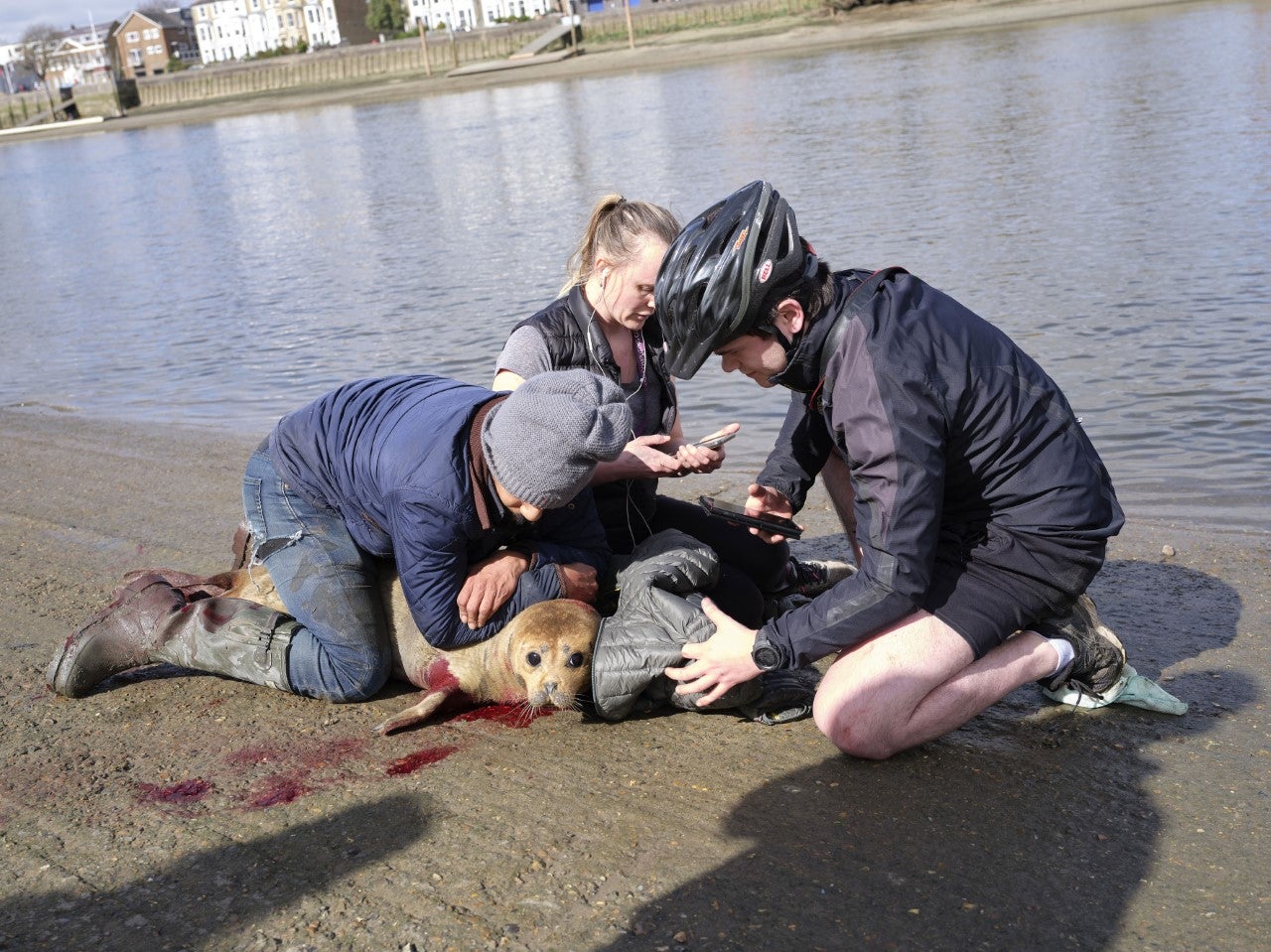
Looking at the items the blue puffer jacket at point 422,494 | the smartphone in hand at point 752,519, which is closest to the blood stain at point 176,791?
the blue puffer jacket at point 422,494

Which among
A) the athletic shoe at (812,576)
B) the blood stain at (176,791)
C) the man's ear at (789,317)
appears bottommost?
A: the athletic shoe at (812,576)

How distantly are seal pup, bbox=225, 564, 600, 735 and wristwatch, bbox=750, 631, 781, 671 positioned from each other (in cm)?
73

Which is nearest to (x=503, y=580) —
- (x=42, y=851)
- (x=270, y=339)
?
(x=42, y=851)

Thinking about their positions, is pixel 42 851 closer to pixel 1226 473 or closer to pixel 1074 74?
pixel 1226 473

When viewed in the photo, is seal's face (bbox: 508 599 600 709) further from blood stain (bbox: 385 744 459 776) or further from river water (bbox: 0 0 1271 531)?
river water (bbox: 0 0 1271 531)

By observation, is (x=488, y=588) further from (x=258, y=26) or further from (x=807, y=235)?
(x=258, y=26)

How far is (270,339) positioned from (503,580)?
34.2ft

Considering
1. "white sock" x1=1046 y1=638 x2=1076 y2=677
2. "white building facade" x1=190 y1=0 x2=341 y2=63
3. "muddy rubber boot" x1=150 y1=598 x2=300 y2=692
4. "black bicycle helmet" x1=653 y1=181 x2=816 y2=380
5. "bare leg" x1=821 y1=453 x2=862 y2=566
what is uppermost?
"white building facade" x1=190 y1=0 x2=341 y2=63

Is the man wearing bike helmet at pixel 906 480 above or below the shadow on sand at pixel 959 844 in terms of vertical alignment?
above

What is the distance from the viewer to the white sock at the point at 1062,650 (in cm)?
391

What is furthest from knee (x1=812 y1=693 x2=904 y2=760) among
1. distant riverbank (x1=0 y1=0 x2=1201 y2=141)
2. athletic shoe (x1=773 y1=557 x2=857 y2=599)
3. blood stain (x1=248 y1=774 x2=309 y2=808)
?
distant riverbank (x1=0 y1=0 x2=1201 y2=141)

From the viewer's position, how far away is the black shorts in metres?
3.72

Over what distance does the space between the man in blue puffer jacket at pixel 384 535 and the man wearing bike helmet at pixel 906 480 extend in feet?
1.93

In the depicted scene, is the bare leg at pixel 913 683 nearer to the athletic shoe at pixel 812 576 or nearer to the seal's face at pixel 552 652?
the seal's face at pixel 552 652
